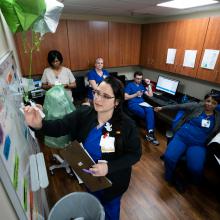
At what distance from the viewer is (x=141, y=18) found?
3861 mm

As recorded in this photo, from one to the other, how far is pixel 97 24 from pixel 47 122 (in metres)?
2.75

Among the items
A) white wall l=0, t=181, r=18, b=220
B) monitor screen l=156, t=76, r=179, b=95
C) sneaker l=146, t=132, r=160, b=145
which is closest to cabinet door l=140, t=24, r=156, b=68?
monitor screen l=156, t=76, r=179, b=95

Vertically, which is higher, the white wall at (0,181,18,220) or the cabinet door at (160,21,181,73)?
the cabinet door at (160,21,181,73)

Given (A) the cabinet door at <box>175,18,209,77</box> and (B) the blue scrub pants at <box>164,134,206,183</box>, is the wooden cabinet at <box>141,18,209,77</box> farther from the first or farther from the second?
(B) the blue scrub pants at <box>164,134,206,183</box>

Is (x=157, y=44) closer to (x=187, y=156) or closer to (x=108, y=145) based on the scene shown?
(x=187, y=156)

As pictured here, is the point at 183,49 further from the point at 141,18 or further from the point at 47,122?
the point at 47,122

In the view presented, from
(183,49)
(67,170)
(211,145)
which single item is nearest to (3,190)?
(67,170)

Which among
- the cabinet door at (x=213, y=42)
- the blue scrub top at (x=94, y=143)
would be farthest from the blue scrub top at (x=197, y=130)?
the blue scrub top at (x=94, y=143)

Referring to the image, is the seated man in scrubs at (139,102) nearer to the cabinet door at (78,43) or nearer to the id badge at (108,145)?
the cabinet door at (78,43)

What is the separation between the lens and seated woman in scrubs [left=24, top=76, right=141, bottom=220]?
46.2 inches

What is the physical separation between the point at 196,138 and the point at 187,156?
0.27 metres

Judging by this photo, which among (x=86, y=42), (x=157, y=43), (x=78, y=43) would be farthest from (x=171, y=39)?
(x=78, y=43)

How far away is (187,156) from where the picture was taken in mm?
2109

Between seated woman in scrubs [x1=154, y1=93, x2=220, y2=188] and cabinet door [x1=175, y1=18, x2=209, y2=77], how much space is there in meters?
0.92
